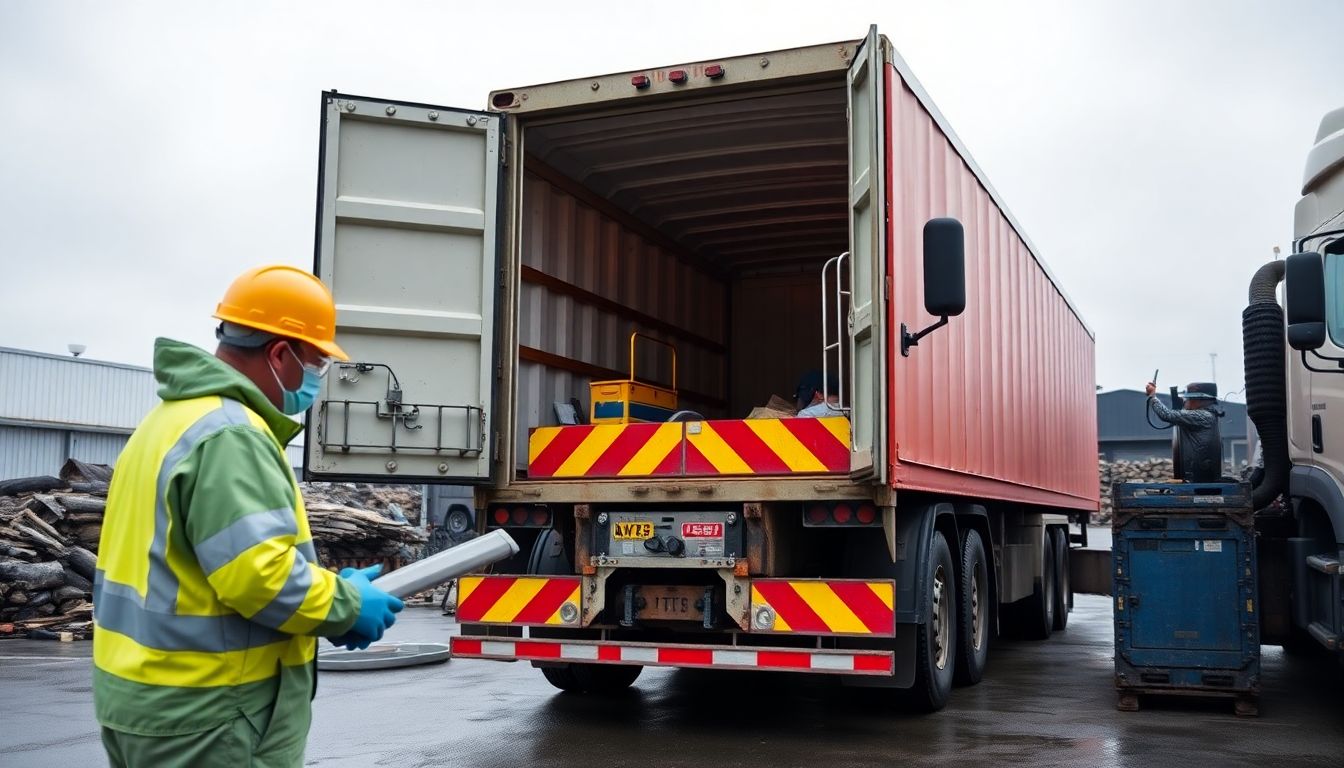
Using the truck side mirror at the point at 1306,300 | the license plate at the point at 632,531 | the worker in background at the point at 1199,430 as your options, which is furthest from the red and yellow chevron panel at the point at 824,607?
the worker in background at the point at 1199,430

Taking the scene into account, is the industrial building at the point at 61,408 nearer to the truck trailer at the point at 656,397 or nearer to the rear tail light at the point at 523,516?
the truck trailer at the point at 656,397

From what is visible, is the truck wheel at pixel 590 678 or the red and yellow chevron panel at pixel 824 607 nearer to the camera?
the red and yellow chevron panel at pixel 824 607

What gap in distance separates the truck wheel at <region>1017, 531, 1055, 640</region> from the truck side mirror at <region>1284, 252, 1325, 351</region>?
5.93m

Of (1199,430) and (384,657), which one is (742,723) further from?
(1199,430)

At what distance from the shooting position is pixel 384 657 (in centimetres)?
1024

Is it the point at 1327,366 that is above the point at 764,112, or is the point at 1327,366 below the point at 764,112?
below

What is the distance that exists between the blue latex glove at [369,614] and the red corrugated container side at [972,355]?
3930 millimetres

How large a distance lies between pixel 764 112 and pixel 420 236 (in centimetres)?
231

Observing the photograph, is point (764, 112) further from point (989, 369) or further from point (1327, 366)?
point (1327, 366)

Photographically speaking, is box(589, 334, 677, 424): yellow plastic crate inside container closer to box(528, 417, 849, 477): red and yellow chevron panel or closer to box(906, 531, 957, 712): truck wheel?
box(528, 417, 849, 477): red and yellow chevron panel

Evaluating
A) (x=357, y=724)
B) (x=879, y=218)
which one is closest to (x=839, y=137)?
(x=879, y=218)

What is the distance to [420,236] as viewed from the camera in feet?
23.7

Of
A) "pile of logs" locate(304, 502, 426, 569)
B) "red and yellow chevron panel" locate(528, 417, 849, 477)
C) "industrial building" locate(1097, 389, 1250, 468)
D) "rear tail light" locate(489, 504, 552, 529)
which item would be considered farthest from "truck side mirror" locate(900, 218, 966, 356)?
"industrial building" locate(1097, 389, 1250, 468)

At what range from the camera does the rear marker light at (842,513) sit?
21.8 feet
